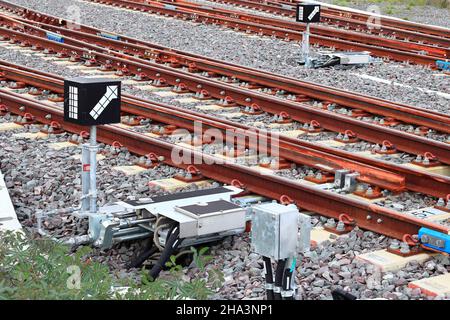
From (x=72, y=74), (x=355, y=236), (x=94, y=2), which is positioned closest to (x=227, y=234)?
(x=355, y=236)

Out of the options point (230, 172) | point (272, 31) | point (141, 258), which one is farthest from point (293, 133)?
point (272, 31)

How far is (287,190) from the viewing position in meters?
7.92

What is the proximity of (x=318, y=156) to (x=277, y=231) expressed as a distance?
353cm

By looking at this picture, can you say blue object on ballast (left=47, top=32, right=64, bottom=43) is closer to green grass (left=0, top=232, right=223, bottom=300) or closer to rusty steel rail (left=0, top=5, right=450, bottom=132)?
rusty steel rail (left=0, top=5, right=450, bottom=132)

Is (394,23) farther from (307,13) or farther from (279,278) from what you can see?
(279,278)

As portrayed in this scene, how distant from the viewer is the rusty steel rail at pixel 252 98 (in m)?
9.62

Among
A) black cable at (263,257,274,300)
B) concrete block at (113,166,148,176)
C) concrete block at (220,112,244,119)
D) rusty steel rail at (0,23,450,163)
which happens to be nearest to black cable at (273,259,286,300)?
black cable at (263,257,274,300)

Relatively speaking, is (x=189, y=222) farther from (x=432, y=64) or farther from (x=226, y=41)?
(x=226, y=41)

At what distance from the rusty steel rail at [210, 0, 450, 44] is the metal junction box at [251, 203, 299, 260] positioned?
13903mm

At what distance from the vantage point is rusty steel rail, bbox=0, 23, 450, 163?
9.62m

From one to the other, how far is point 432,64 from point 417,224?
32.1 ft

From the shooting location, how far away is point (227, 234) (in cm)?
689

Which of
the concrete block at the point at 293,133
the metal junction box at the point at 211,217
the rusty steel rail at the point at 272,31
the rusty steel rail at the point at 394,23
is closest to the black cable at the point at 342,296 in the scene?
the metal junction box at the point at 211,217

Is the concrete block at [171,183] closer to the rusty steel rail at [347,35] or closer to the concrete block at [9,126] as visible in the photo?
the concrete block at [9,126]
